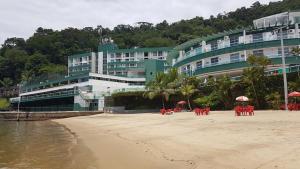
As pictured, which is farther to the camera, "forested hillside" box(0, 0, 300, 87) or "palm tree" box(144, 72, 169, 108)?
"forested hillside" box(0, 0, 300, 87)

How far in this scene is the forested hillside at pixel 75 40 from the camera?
13100 centimetres

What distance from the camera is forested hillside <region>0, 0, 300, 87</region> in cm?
13100

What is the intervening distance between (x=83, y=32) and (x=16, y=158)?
503ft

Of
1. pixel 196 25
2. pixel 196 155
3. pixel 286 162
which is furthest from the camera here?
pixel 196 25

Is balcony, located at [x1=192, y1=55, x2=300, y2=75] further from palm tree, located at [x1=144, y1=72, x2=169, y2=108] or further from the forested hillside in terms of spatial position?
the forested hillside

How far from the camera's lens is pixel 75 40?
157250mm

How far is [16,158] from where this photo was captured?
17203 mm

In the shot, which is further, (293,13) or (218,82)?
(293,13)

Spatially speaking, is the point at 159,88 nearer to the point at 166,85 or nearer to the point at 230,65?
the point at 166,85

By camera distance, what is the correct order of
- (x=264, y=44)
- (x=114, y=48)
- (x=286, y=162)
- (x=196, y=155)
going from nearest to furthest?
(x=286, y=162) → (x=196, y=155) → (x=264, y=44) → (x=114, y=48)

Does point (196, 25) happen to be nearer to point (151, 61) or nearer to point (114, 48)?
point (114, 48)

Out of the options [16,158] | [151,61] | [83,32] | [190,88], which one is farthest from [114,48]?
[16,158]

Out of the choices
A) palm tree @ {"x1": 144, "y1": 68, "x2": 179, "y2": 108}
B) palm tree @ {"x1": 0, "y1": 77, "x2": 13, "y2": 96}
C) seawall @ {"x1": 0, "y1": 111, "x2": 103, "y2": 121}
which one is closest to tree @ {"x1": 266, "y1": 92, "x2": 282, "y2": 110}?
palm tree @ {"x1": 144, "y1": 68, "x2": 179, "y2": 108}

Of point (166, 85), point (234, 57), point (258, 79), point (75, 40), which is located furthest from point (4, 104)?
point (258, 79)
